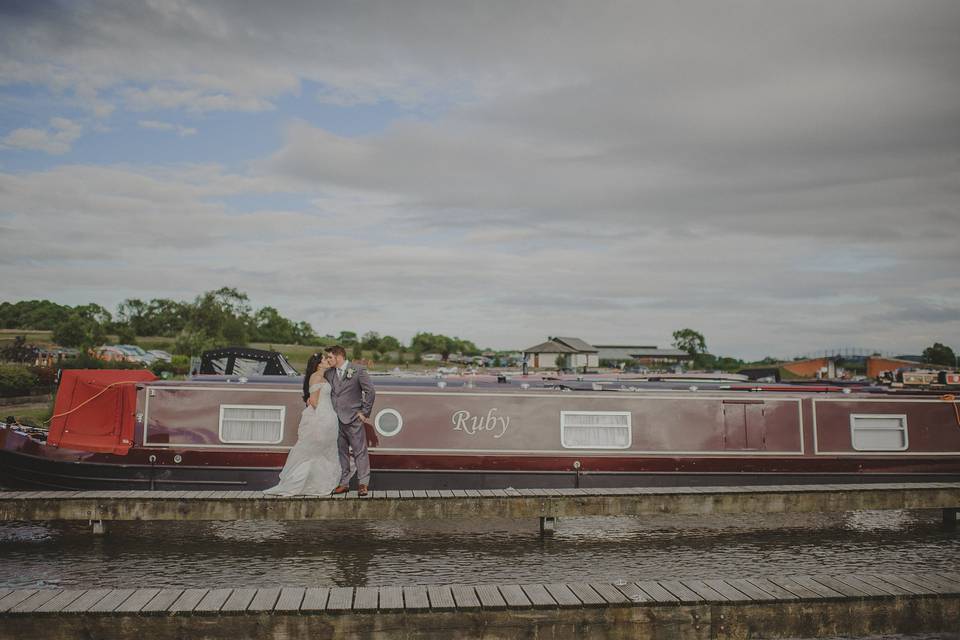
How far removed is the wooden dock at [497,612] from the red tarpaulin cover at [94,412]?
6168 millimetres

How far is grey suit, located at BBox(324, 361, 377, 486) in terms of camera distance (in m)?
10.2

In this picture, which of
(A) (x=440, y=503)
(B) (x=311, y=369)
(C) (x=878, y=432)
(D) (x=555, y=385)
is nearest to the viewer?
(A) (x=440, y=503)

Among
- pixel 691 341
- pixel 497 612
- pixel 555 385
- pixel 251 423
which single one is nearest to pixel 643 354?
Answer: pixel 691 341

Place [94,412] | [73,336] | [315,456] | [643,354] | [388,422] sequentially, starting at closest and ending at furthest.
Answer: [315,456] < [94,412] < [388,422] < [73,336] < [643,354]

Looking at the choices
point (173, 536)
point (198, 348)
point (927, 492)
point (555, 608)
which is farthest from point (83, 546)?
point (198, 348)

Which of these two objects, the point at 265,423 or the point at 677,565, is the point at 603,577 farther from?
the point at 265,423

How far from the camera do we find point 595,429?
12680 mm

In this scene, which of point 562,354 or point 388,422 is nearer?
point 388,422

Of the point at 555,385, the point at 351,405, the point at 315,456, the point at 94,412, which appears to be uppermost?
the point at 555,385

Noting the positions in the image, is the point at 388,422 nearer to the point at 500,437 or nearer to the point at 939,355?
the point at 500,437

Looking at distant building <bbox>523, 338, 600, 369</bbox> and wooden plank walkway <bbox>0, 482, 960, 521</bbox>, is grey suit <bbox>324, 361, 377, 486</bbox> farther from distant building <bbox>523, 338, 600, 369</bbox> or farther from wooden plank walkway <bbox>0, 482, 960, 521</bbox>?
distant building <bbox>523, 338, 600, 369</bbox>

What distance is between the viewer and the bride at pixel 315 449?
9.91 m

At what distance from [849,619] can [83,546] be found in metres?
8.71

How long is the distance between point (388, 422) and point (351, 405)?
2105 mm
